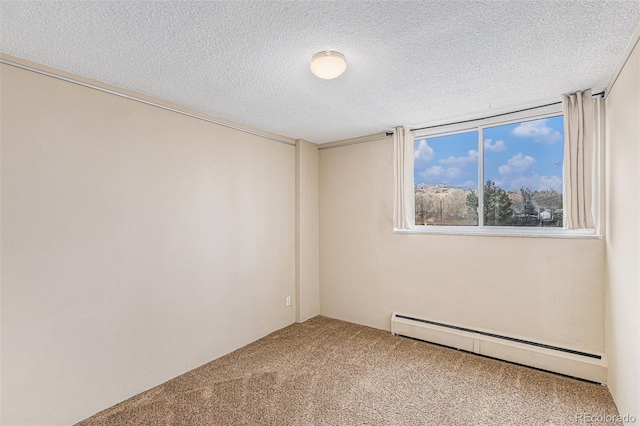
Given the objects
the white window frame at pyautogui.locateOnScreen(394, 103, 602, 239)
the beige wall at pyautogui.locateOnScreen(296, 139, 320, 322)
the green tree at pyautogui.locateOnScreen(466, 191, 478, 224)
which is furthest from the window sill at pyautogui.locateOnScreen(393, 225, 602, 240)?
the beige wall at pyautogui.locateOnScreen(296, 139, 320, 322)

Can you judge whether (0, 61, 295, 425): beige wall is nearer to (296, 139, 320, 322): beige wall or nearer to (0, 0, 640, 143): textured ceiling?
(0, 0, 640, 143): textured ceiling

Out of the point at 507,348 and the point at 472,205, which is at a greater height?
the point at 472,205

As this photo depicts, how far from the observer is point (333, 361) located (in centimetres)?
302

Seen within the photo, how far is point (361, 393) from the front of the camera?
2490 mm

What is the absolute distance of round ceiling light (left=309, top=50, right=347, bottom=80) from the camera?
6.20 ft

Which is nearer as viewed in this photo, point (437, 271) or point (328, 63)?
point (328, 63)

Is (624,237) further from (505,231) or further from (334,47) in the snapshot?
(334,47)

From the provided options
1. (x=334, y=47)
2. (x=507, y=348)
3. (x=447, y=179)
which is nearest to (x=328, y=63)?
(x=334, y=47)

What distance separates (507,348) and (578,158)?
5.99 ft

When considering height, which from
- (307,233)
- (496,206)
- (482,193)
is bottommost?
(307,233)

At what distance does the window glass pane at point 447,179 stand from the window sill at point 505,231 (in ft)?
0.26

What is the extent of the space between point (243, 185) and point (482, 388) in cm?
293

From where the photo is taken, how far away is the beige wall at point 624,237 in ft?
5.94

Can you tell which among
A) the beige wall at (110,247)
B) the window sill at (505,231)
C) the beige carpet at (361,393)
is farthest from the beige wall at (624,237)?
the beige wall at (110,247)
